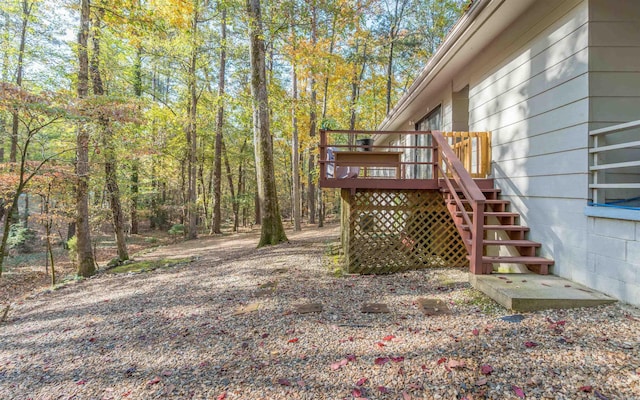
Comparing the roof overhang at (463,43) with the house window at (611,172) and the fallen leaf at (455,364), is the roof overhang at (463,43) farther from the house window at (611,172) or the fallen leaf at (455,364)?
the fallen leaf at (455,364)

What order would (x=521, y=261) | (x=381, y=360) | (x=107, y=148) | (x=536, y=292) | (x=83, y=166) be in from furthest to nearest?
(x=107, y=148)
(x=83, y=166)
(x=521, y=261)
(x=536, y=292)
(x=381, y=360)

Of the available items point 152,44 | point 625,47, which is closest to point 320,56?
point 152,44

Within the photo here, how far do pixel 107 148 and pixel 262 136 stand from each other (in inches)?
154

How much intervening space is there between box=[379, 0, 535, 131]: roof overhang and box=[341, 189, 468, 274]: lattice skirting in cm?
243

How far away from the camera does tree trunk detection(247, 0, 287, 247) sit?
7.65 m

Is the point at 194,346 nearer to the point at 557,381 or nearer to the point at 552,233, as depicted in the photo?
the point at 557,381

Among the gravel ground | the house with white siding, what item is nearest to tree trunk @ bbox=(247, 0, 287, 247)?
the gravel ground

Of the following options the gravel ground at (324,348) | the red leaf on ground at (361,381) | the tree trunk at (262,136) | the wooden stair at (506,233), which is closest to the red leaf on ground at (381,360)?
the gravel ground at (324,348)

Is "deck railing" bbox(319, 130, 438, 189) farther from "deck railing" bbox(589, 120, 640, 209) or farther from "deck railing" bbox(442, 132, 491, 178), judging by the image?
"deck railing" bbox(589, 120, 640, 209)

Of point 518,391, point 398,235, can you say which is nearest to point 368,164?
point 398,235

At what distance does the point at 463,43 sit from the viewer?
4.79m

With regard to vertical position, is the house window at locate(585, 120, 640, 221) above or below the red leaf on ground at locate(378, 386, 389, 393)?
above

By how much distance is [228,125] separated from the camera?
17234 millimetres

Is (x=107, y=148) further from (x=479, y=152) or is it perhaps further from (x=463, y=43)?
(x=479, y=152)
